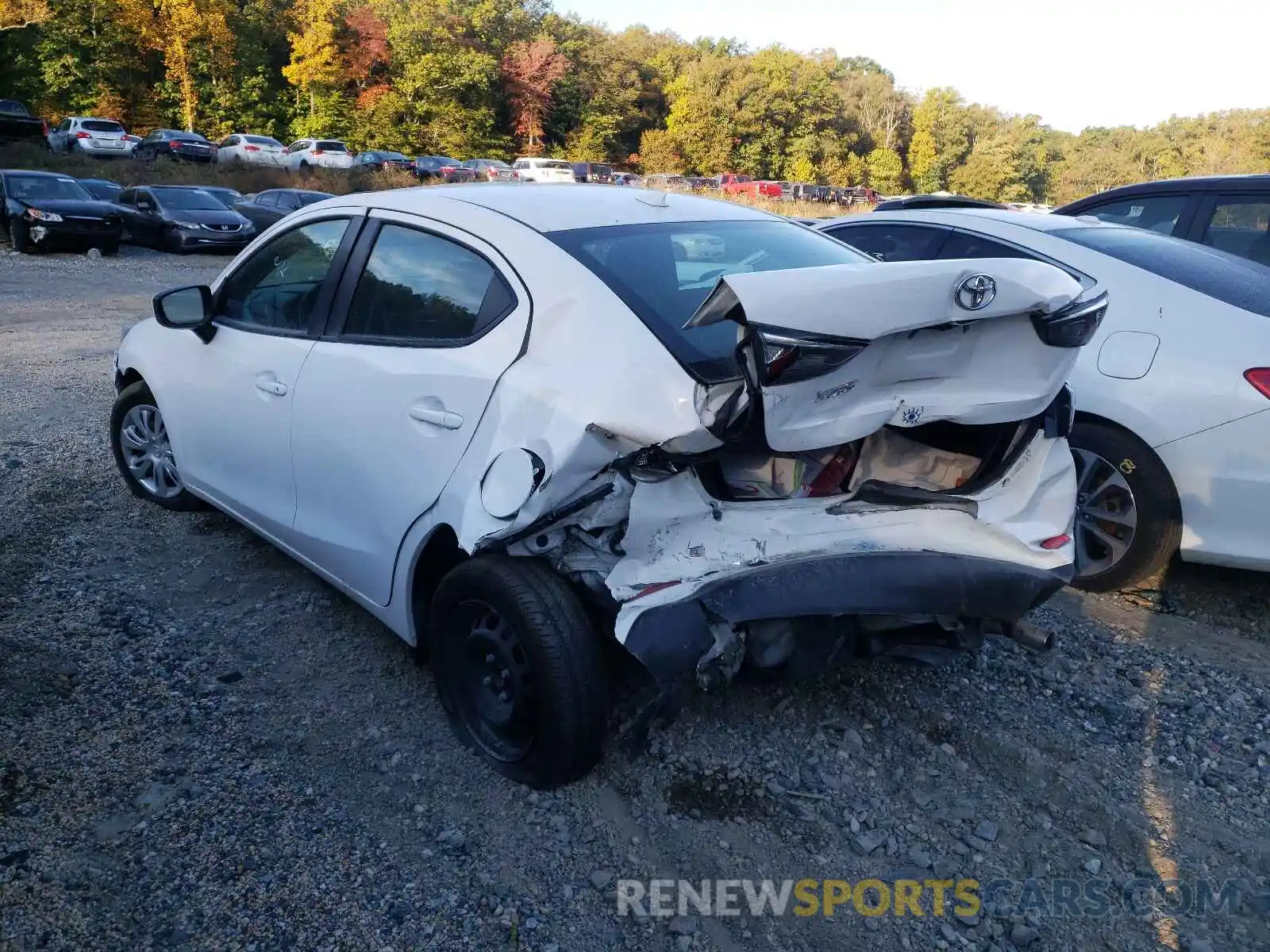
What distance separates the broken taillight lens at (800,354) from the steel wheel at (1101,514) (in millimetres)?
2129

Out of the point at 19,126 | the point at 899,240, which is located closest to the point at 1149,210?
the point at 899,240

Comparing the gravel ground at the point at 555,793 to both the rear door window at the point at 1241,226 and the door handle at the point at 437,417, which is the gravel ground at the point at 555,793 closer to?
the door handle at the point at 437,417

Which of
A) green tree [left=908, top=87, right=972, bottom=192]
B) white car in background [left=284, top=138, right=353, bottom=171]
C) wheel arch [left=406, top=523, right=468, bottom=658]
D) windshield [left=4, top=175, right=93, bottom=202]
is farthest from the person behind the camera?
green tree [left=908, top=87, right=972, bottom=192]

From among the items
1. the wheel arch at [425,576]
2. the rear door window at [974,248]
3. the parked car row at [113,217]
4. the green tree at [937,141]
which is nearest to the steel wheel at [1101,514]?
the rear door window at [974,248]

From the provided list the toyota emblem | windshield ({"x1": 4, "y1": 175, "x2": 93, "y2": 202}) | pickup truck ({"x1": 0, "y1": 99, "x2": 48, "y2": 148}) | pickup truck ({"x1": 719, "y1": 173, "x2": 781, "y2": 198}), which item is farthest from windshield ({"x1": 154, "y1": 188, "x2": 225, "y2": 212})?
pickup truck ({"x1": 719, "y1": 173, "x2": 781, "y2": 198})

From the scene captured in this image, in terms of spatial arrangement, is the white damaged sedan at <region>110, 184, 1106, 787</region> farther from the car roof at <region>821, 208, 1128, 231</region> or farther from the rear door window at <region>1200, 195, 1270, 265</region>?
the rear door window at <region>1200, 195, 1270, 265</region>

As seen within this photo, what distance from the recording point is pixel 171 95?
44.1 metres

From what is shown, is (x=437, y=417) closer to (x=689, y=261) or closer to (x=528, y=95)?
(x=689, y=261)

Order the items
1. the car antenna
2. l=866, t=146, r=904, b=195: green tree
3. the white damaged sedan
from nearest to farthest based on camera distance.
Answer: the white damaged sedan
the car antenna
l=866, t=146, r=904, b=195: green tree

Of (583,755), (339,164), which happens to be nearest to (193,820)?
(583,755)

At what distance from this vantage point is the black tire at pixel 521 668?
8.13ft

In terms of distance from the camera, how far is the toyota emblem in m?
2.30

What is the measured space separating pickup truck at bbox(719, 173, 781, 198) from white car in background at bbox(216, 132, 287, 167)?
62.2 feet

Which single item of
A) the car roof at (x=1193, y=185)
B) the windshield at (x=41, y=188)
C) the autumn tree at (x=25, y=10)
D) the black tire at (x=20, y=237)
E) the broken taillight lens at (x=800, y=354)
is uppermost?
the autumn tree at (x=25, y=10)
